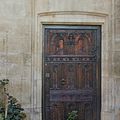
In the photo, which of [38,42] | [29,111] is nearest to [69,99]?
[29,111]

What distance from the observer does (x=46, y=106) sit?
19.7 feet

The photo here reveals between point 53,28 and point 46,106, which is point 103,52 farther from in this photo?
point 46,106

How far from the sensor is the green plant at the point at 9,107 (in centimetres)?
539

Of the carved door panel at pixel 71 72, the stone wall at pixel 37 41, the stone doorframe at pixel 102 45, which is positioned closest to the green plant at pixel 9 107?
the stone wall at pixel 37 41

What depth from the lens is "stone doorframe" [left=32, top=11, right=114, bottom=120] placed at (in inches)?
230

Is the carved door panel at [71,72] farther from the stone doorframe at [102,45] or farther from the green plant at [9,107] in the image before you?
the green plant at [9,107]

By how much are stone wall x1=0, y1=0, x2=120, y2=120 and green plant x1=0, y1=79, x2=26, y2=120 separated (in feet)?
0.35

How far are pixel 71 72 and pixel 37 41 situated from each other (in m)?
0.77

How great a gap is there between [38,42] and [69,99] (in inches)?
42.7

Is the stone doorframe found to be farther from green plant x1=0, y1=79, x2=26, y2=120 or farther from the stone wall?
green plant x1=0, y1=79, x2=26, y2=120

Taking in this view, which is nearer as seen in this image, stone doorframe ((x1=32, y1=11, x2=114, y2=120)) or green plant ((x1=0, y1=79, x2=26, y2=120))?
green plant ((x1=0, y1=79, x2=26, y2=120))

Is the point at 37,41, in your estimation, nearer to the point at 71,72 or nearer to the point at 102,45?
the point at 71,72

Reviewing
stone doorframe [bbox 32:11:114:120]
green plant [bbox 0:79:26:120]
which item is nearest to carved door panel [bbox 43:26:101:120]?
stone doorframe [bbox 32:11:114:120]

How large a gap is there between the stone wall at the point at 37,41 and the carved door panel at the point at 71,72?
139 mm
